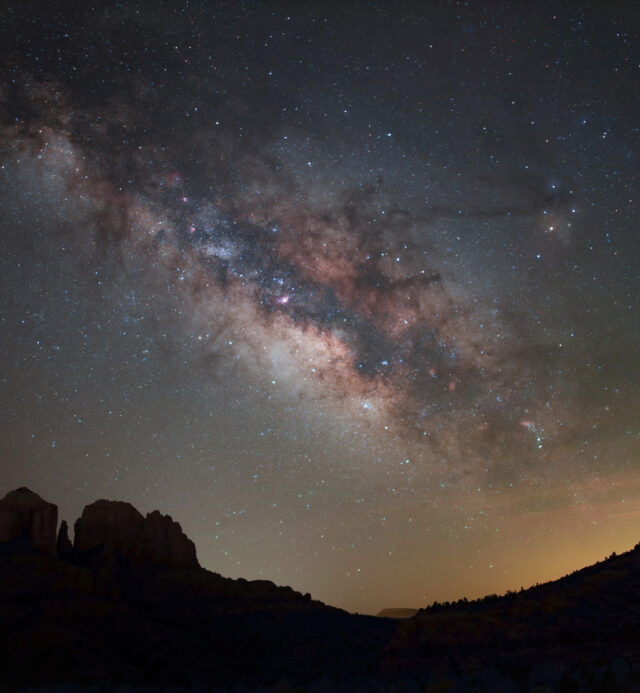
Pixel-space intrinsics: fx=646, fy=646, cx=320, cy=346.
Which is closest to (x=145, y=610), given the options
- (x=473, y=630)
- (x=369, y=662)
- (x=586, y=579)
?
(x=369, y=662)

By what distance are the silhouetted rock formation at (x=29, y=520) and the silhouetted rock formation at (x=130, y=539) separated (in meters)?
5.96

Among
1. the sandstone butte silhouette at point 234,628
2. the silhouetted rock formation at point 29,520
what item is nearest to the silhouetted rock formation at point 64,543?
the sandstone butte silhouette at point 234,628

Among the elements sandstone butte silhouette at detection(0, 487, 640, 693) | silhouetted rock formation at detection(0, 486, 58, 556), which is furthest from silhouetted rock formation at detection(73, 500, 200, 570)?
silhouetted rock formation at detection(0, 486, 58, 556)

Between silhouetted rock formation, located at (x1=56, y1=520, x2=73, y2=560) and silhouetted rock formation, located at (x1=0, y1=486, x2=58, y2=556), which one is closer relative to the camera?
silhouetted rock formation, located at (x1=0, y1=486, x2=58, y2=556)

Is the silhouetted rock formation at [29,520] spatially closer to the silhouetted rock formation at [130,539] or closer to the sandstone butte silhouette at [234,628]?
the sandstone butte silhouette at [234,628]

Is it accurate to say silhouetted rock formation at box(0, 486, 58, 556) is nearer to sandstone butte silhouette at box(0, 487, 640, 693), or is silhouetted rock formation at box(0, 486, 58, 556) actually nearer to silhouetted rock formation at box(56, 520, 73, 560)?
sandstone butte silhouette at box(0, 487, 640, 693)

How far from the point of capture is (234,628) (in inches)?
3191

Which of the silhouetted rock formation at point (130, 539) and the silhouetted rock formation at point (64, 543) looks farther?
the silhouetted rock formation at point (130, 539)

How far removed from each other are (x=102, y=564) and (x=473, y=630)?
5299 cm

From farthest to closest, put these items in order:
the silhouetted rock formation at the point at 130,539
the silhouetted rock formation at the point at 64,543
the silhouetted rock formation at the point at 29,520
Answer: the silhouetted rock formation at the point at 130,539 → the silhouetted rock formation at the point at 64,543 → the silhouetted rock formation at the point at 29,520

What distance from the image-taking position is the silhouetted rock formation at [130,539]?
93562mm

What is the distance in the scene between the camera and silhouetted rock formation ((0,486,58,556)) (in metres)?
87.0

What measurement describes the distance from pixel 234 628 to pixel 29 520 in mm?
32496

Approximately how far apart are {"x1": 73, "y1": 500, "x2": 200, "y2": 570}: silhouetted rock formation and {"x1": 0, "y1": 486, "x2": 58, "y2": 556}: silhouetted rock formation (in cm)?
596
